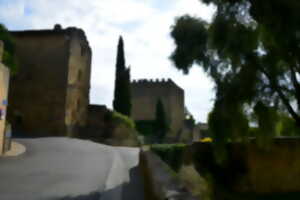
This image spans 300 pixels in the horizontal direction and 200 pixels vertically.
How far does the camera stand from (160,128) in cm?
3641

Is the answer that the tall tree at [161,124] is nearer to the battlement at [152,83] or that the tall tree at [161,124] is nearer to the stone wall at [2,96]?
the battlement at [152,83]

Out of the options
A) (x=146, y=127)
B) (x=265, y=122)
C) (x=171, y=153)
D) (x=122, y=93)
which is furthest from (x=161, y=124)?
A: (x=265, y=122)

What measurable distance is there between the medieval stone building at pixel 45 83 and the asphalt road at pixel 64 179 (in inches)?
427

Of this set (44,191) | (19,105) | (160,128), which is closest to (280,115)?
(44,191)

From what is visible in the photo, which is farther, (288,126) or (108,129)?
(108,129)

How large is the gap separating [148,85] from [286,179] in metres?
32.6

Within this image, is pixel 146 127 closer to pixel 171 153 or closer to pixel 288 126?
pixel 171 153

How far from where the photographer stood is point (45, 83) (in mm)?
22422

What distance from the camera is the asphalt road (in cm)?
582

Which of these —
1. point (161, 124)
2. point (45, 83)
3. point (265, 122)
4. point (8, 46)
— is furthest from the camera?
point (161, 124)

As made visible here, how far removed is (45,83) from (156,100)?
75.5 ft

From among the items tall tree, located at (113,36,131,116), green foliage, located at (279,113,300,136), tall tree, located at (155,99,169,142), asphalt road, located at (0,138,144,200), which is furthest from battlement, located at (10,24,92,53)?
green foliage, located at (279,113,300,136)

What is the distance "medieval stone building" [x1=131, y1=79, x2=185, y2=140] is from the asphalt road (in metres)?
32.2

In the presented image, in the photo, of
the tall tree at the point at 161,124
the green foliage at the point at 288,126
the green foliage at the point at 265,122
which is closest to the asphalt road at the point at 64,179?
the green foliage at the point at 265,122
